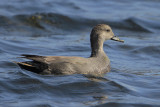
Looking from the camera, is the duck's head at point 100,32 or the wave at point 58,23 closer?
the duck's head at point 100,32

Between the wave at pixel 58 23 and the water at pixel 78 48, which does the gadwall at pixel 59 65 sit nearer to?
the water at pixel 78 48

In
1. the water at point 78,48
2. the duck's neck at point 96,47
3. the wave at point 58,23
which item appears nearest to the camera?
the water at point 78,48

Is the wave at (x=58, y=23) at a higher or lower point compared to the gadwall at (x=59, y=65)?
higher

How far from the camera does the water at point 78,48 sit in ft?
23.3

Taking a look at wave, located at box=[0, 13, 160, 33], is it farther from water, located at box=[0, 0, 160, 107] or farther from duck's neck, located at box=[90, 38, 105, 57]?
duck's neck, located at box=[90, 38, 105, 57]

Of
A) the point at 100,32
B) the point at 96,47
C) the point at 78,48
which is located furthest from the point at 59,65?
the point at 78,48

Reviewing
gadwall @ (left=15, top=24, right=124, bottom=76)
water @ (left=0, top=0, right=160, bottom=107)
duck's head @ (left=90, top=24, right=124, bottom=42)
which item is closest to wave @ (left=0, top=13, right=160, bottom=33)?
water @ (left=0, top=0, right=160, bottom=107)

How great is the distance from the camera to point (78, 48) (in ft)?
37.4

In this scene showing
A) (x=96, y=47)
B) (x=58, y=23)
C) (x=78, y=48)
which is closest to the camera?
(x=96, y=47)

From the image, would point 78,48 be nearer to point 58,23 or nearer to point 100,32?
point 100,32

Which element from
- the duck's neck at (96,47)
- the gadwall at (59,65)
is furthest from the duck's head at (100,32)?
the gadwall at (59,65)

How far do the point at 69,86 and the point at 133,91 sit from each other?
1.30 m

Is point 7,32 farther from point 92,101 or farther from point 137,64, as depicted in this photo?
point 92,101

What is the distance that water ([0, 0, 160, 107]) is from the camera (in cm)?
711
